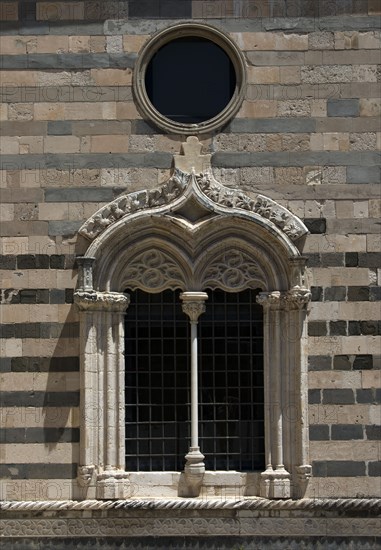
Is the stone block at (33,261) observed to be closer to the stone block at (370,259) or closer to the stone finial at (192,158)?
the stone finial at (192,158)

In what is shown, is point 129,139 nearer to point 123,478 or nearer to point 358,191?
point 358,191

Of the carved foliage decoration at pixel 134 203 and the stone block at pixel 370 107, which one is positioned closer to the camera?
the carved foliage decoration at pixel 134 203

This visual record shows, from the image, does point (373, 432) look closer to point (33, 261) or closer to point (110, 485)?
point (110, 485)

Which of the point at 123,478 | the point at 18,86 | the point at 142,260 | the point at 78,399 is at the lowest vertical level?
the point at 123,478

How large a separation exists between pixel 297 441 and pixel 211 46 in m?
4.93

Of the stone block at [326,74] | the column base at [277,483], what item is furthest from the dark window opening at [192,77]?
the column base at [277,483]

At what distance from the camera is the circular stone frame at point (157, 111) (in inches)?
611

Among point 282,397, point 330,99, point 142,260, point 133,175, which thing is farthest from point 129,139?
point 282,397

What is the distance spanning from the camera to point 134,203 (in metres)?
15.4

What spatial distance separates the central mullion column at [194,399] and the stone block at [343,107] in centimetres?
272

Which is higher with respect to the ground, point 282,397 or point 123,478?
point 282,397

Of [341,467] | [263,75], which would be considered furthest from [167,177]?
[341,467]

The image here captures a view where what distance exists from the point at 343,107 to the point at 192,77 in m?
1.88

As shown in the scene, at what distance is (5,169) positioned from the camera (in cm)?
1552
